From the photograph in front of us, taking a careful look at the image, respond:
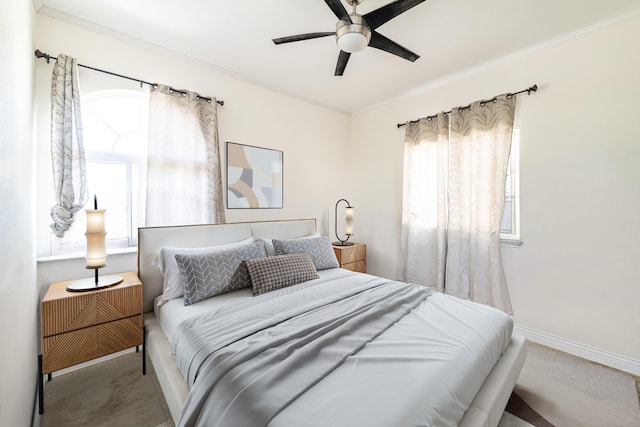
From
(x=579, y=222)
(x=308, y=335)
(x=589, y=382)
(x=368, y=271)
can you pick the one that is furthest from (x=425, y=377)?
(x=368, y=271)

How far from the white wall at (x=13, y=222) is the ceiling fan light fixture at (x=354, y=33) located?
5.18 ft

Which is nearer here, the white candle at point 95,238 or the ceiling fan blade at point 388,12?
the ceiling fan blade at point 388,12

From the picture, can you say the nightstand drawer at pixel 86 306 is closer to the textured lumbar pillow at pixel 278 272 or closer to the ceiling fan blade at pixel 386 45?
the textured lumbar pillow at pixel 278 272

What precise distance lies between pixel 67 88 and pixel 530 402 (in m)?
4.02

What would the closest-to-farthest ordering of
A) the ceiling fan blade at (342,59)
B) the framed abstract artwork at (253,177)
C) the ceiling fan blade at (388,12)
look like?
1. the ceiling fan blade at (388,12)
2. the ceiling fan blade at (342,59)
3. the framed abstract artwork at (253,177)

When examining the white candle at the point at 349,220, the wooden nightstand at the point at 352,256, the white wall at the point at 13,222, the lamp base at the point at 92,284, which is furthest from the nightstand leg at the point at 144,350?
the white candle at the point at 349,220

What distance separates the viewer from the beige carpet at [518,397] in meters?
1.59

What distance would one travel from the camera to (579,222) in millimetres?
2275

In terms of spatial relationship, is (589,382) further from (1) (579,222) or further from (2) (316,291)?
(2) (316,291)

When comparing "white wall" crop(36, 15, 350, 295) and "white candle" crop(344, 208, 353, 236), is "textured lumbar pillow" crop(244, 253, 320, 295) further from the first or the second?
"white candle" crop(344, 208, 353, 236)

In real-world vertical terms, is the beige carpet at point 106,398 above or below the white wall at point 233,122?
below

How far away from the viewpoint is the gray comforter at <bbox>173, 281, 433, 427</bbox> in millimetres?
983

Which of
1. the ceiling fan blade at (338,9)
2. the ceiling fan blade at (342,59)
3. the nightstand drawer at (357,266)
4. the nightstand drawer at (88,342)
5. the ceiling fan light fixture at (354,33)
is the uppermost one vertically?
the ceiling fan blade at (338,9)

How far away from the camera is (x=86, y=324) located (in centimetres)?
177
